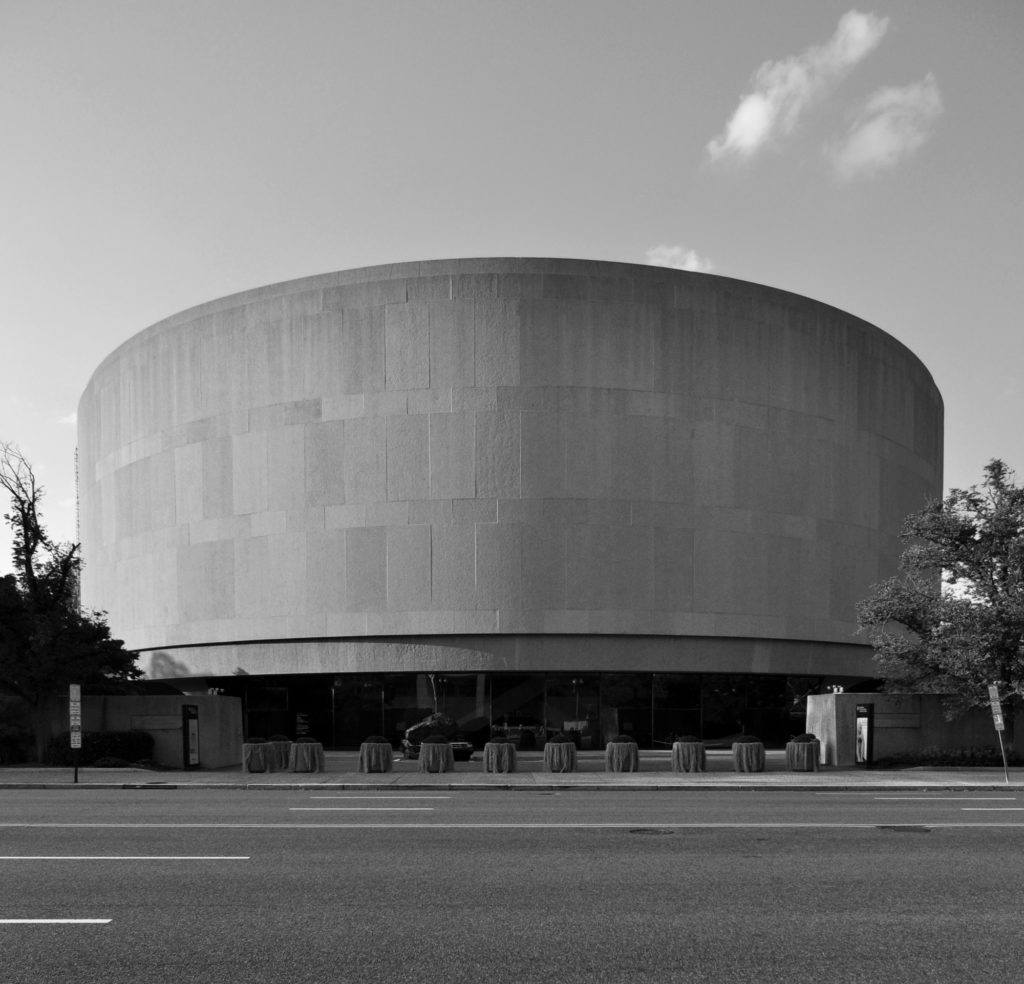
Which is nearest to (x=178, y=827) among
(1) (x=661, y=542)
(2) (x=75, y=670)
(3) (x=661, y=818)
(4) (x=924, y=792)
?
(3) (x=661, y=818)

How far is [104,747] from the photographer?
105 ft

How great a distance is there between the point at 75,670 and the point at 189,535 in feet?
43.3

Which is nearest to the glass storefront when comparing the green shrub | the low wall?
the low wall

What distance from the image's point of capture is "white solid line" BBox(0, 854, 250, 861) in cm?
1256

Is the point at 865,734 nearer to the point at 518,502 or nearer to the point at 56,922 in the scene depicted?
the point at 518,502

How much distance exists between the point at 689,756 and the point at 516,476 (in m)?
15.4

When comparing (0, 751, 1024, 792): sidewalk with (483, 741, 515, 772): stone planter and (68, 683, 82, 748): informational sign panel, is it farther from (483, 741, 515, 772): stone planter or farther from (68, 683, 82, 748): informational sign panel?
(68, 683, 82, 748): informational sign panel

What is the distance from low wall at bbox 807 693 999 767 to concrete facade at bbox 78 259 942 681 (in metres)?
10.5

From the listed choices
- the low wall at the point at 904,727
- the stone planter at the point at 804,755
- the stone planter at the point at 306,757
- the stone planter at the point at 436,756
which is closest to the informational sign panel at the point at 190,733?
the stone planter at the point at 306,757

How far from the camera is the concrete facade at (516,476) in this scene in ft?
136

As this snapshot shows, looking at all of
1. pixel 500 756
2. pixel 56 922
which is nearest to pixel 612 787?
pixel 500 756

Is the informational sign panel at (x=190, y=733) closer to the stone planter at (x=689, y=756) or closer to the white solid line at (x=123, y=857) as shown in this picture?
the stone planter at (x=689, y=756)

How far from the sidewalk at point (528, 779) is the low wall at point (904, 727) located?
135 cm

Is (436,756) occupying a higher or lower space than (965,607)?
lower
